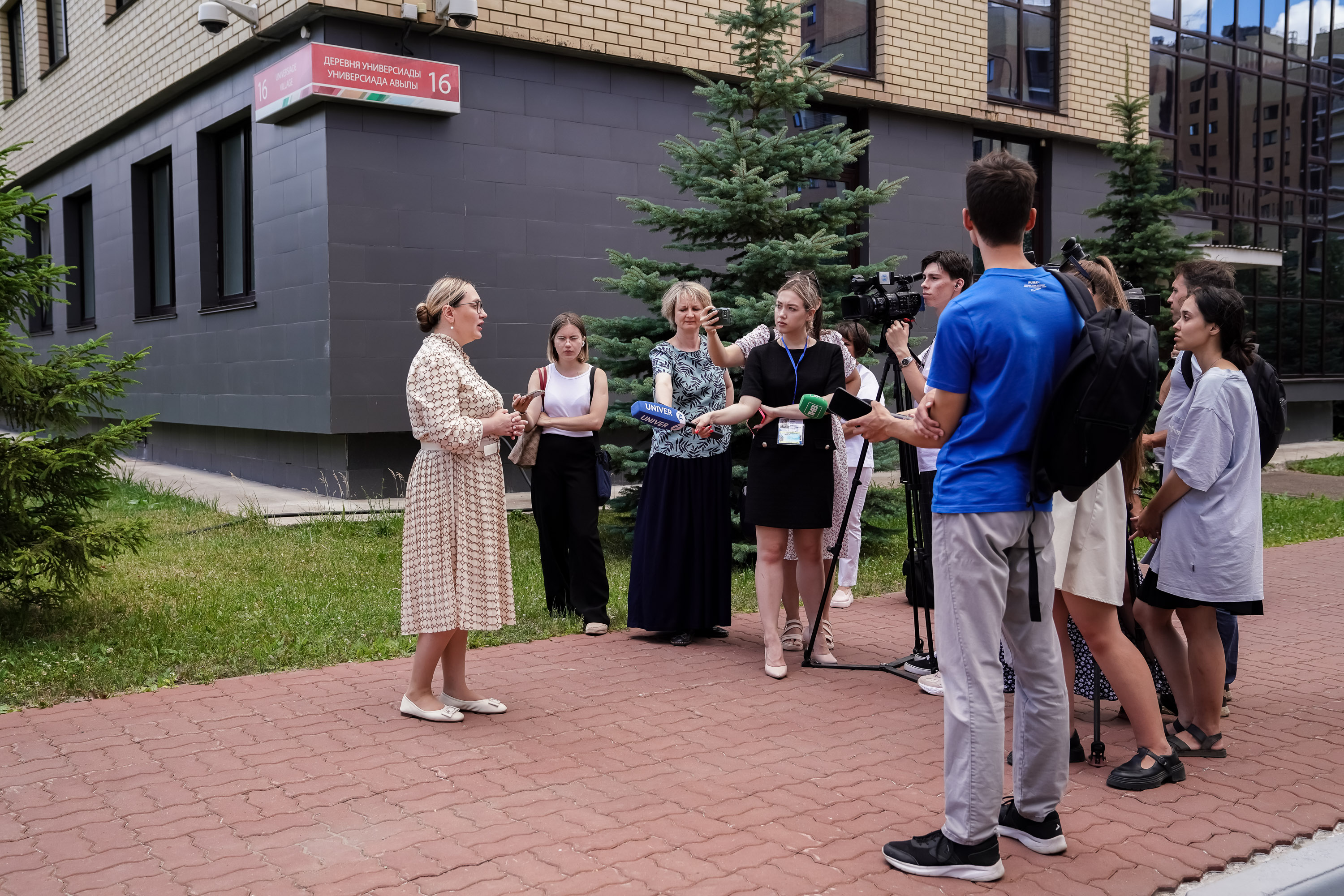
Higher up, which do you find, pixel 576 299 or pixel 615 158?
pixel 615 158

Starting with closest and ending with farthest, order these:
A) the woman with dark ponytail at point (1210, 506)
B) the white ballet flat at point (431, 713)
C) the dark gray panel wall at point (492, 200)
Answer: the woman with dark ponytail at point (1210, 506) → the white ballet flat at point (431, 713) → the dark gray panel wall at point (492, 200)

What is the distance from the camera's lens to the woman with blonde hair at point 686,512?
6.68 metres

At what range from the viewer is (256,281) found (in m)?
13.1

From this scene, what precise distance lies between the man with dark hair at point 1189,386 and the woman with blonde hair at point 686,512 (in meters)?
2.41

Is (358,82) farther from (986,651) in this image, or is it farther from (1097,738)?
(986,651)

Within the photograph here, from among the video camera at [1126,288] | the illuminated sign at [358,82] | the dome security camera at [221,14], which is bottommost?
the video camera at [1126,288]

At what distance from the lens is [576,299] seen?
1315 centimetres

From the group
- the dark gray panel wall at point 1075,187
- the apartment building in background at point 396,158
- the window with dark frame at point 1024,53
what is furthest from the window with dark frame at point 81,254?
the dark gray panel wall at point 1075,187

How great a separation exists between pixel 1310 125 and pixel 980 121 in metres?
11.7

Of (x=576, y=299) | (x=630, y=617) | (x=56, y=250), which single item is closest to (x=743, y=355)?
(x=630, y=617)

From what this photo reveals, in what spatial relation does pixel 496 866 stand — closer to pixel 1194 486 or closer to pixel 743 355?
pixel 1194 486

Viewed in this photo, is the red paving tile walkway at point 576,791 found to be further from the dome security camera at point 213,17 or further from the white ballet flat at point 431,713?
the dome security camera at point 213,17

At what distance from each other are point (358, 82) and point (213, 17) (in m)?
1.99

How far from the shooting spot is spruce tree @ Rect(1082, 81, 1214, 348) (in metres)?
11.9
